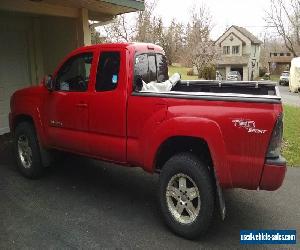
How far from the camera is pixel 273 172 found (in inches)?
154

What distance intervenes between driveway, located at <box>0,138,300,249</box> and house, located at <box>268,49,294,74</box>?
257ft

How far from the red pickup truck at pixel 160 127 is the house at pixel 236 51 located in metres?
58.0

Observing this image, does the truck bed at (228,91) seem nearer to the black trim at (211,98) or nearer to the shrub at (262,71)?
the black trim at (211,98)

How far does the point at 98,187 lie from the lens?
602cm

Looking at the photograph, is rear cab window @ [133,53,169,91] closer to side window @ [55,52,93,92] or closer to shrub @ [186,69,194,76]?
side window @ [55,52,93,92]

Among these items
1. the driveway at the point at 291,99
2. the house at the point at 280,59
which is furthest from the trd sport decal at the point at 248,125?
the house at the point at 280,59

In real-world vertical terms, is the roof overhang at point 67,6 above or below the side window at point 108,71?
above

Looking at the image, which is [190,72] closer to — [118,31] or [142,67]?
[118,31]

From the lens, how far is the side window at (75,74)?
5574mm

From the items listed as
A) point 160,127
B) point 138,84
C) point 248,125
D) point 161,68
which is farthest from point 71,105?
point 248,125

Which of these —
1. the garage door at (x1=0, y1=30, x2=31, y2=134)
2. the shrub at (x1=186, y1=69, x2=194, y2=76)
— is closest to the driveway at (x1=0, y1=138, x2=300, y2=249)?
the garage door at (x1=0, y1=30, x2=31, y2=134)

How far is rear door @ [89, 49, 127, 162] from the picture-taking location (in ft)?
16.3

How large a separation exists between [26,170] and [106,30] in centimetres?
2090

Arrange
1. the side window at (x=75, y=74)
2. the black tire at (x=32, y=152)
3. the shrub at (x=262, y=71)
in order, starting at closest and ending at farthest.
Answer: the side window at (x=75, y=74) < the black tire at (x=32, y=152) < the shrub at (x=262, y=71)
